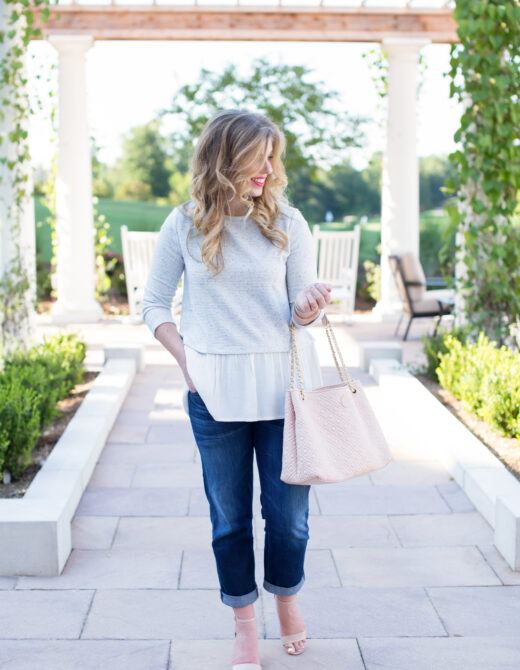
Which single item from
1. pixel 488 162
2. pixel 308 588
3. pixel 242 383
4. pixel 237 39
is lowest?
pixel 308 588

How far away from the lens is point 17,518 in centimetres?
294

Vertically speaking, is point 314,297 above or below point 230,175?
below

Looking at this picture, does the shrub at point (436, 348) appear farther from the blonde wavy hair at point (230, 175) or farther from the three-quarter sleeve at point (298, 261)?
the blonde wavy hair at point (230, 175)

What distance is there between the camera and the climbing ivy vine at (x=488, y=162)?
17.9 feet

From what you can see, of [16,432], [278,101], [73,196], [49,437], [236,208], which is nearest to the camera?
[236,208]

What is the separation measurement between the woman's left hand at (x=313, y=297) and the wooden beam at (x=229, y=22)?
7.41 meters

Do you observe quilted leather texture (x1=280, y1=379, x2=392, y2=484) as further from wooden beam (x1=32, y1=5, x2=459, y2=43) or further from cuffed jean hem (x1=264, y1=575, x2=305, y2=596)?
wooden beam (x1=32, y1=5, x2=459, y2=43)

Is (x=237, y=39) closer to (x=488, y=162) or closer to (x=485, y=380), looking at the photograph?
(x=488, y=162)

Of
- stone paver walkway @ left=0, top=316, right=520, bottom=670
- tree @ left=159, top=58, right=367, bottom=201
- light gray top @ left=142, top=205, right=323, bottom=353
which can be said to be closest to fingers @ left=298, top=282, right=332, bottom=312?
light gray top @ left=142, top=205, right=323, bottom=353

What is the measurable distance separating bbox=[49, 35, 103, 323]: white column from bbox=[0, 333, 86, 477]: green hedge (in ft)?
11.6

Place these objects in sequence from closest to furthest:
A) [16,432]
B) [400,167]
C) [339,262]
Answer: [16,432] < [400,167] < [339,262]

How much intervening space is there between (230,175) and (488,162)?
12.5 feet

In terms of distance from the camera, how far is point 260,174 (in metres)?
2.18

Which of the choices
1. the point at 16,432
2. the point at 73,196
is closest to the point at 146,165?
the point at 73,196
